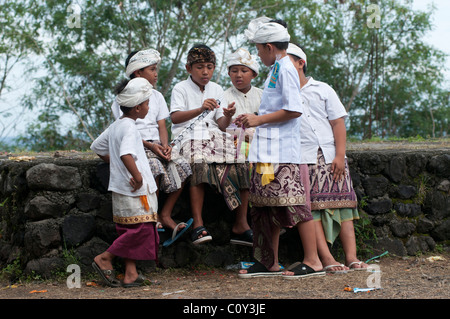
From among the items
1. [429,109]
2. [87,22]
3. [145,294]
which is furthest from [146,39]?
[145,294]

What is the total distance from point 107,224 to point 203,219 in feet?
2.65

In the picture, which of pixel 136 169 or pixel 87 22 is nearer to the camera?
pixel 136 169

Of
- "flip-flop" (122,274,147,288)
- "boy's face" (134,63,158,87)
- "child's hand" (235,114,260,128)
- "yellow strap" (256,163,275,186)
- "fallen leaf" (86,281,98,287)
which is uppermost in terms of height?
"boy's face" (134,63,158,87)

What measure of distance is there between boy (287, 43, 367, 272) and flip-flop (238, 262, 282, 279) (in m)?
0.44

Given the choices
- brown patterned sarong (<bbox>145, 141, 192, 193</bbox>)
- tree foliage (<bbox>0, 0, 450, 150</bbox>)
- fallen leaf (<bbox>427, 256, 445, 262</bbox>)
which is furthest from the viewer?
tree foliage (<bbox>0, 0, 450, 150</bbox>)

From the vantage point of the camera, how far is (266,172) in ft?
13.1

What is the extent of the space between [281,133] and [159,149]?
1.01 metres

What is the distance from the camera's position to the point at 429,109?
1717 cm

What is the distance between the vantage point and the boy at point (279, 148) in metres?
3.93

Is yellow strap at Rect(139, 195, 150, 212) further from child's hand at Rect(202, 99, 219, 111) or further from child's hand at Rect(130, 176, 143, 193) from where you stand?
child's hand at Rect(202, 99, 219, 111)

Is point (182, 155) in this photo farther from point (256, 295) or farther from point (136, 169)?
point (256, 295)

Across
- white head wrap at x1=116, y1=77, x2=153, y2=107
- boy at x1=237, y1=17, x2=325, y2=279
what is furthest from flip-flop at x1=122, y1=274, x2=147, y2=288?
white head wrap at x1=116, y1=77, x2=153, y2=107

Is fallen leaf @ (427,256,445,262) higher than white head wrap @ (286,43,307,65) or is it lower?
lower

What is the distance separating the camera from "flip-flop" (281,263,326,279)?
13.3 feet
